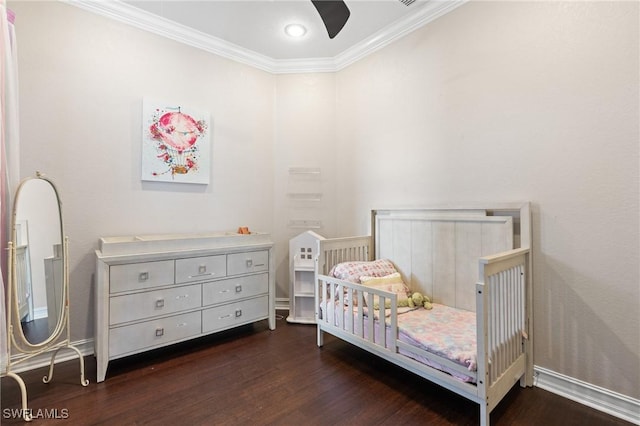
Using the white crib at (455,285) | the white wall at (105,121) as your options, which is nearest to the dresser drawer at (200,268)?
the white wall at (105,121)

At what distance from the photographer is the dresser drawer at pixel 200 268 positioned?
7.29ft

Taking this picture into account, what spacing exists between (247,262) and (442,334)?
1612 mm

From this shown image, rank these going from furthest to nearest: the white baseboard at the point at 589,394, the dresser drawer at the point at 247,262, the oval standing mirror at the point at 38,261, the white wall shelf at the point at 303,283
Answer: the white wall shelf at the point at 303,283 < the dresser drawer at the point at 247,262 < the oval standing mirror at the point at 38,261 < the white baseboard at the point at 589,394

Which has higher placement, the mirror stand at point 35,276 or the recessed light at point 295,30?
the recessed light at point 295,30

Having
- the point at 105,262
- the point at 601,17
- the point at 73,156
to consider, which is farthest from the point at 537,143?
the point at 73,156

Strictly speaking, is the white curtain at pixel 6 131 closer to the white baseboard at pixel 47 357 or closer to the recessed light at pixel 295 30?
the white baseboard at pixel 47 357

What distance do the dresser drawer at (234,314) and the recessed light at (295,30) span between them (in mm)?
2427

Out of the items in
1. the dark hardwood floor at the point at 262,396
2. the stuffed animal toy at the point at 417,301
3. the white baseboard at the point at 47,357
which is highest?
the stuffed animal toy at the point at 417,301

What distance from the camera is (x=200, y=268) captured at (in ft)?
7.57

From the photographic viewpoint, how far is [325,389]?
180cm

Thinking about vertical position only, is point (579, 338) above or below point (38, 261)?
below

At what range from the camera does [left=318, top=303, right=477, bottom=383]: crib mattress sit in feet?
4.97

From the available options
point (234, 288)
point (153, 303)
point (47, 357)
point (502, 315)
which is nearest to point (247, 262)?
point (234, 288)

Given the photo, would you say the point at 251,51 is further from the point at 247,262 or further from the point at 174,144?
the point at 247,262
